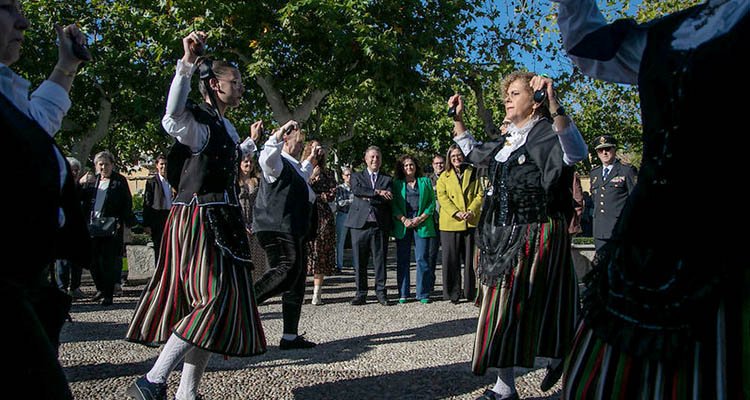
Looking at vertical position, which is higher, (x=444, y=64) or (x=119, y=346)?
(x=444, y=64)

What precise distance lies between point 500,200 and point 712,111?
2090 millimetres

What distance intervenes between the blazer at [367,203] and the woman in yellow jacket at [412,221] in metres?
0.19

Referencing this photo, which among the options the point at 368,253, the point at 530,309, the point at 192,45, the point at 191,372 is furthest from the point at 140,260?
the point at 530,309

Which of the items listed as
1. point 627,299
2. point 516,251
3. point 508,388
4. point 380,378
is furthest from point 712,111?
point 380,378

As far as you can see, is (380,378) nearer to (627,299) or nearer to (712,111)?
(627,299)

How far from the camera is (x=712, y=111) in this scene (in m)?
1.58

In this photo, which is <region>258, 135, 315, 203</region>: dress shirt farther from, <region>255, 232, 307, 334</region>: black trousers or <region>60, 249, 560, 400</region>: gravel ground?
<region>60, 249, 560, 400</region>: gravel ground

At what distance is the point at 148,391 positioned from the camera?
3.26 meters

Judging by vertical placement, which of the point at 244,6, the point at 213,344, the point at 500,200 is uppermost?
the point at 244,6

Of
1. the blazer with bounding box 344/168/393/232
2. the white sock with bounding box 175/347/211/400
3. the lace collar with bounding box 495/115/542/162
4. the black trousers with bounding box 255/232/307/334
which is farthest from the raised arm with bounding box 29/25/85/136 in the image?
the blazer with bounding box 344/168/393/232

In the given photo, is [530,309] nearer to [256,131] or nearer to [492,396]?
[492,396]

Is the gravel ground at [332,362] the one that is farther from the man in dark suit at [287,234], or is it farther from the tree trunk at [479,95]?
the tree trunk at [479,95]

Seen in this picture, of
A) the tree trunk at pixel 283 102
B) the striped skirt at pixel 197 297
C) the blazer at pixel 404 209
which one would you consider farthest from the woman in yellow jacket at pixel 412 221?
the tree trunk at pixel 283 102

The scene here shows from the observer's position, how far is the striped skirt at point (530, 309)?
340cm
